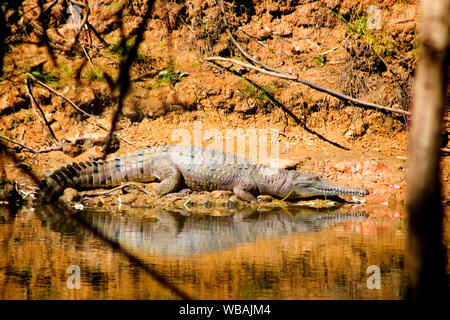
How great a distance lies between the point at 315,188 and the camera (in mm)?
7723

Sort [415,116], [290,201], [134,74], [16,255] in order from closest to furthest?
[415,116], [16,255], [290,201], [134,74]

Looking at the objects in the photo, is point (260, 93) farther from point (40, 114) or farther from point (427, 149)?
point (427, 149)

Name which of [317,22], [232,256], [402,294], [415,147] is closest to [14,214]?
[232,256]

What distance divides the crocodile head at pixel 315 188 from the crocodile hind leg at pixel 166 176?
5.79 ft

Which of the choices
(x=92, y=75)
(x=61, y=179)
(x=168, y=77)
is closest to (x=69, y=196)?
(x=61, y=179)

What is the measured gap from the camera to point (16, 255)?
14.6 feet

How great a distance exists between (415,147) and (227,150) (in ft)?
21.2

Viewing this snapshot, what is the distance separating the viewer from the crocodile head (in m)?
7.48

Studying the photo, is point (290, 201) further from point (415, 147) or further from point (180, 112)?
point (415, 147)

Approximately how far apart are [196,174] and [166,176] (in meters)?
0.46

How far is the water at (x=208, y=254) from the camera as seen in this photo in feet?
11.9

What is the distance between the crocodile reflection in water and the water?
0.01m

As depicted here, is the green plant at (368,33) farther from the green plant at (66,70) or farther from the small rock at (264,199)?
the green plant at (66,70)

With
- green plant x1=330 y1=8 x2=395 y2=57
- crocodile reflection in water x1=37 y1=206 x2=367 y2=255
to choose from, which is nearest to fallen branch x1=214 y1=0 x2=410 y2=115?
green plant x1=330 y1=8 x2=395 y2=57
